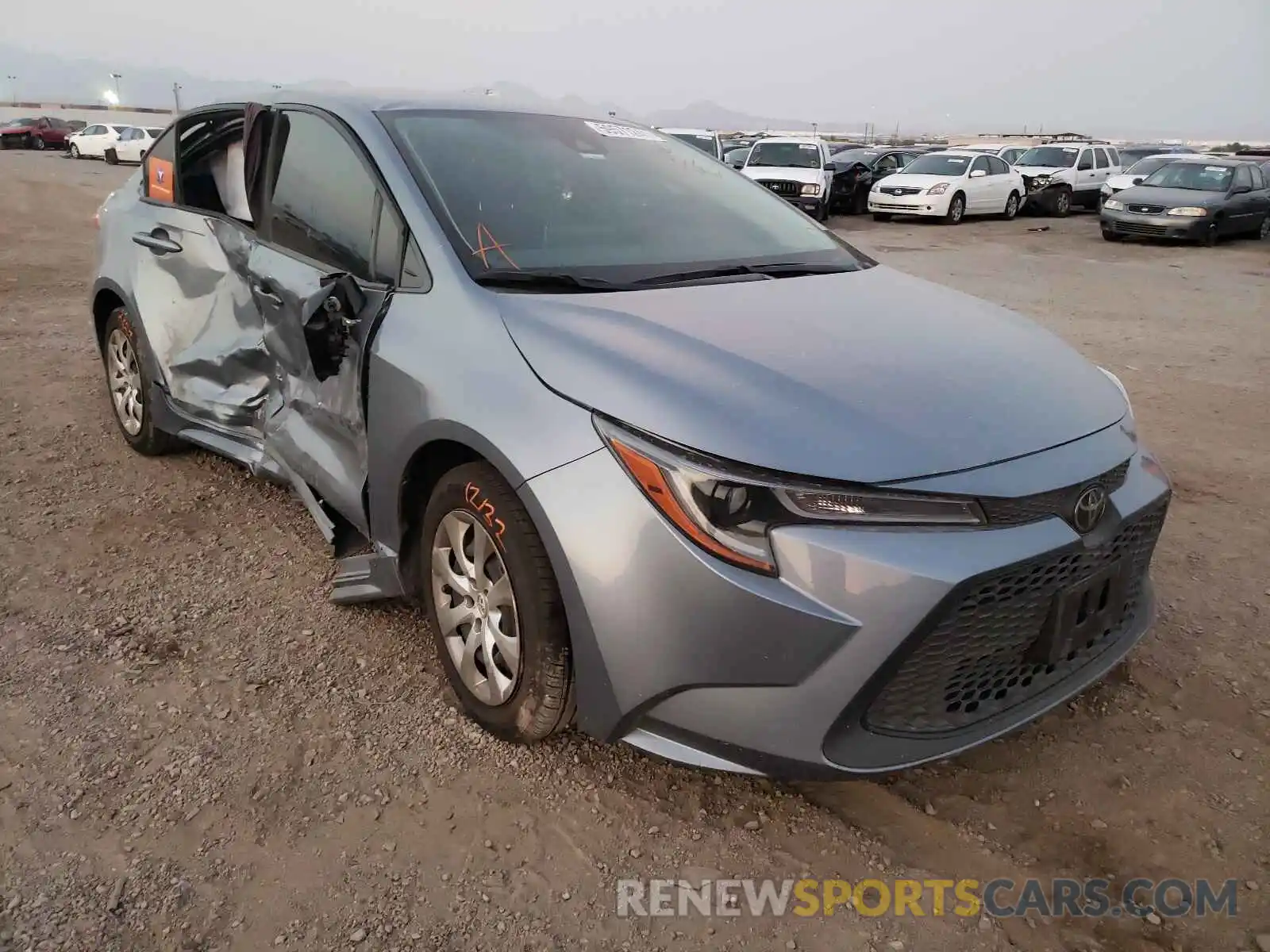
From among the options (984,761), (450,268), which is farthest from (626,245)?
(984,761)

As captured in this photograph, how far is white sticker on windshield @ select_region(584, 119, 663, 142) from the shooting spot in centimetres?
333

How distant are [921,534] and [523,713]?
42.3 inches

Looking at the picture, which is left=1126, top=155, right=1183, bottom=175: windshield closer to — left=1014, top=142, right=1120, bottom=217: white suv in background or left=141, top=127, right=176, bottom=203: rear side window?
left=1014, top=142, right=1120, bottom=217: white suv in background

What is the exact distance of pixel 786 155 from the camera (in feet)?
61.4

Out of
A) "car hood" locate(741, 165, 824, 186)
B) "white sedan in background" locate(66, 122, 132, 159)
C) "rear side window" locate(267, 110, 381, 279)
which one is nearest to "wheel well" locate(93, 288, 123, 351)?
"rear side window" locate(267, 110, 381, 279)

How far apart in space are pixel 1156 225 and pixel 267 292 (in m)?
16.4

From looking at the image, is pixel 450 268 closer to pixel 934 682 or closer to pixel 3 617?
pixel 934 682

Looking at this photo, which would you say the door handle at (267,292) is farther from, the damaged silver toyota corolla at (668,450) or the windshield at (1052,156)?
the windshield at (1052,156)

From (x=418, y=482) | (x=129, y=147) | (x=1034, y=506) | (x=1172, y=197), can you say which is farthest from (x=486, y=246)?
(x=129, y=147)

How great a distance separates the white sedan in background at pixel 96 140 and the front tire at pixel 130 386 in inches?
1346

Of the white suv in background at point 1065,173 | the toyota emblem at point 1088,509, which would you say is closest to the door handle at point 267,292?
the toyota emblem at point 1088,509

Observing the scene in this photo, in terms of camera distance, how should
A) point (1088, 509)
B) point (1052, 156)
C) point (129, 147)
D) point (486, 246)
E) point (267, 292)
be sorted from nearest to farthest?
point (1088, 509)
point (486, 246)
point (267, 292)
point (1052, 156)
point (129, 147)

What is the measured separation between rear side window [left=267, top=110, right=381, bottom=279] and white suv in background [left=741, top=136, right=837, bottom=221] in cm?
1530

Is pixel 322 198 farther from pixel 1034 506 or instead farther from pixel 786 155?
pixel 786 155
